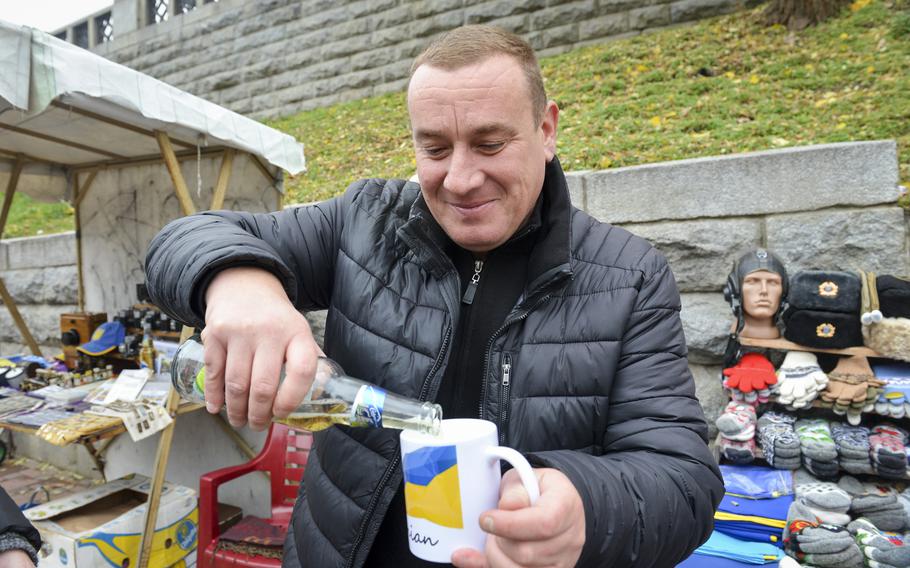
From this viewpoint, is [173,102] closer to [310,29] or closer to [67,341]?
[67,341]

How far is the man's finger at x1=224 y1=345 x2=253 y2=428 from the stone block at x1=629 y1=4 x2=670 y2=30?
8715mm

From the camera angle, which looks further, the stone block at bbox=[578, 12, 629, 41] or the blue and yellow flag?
the stone block at bbox=[578, 12, 629, 41]

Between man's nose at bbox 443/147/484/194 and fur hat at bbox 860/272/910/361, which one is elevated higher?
man's nose at bbox 443/147/484/194

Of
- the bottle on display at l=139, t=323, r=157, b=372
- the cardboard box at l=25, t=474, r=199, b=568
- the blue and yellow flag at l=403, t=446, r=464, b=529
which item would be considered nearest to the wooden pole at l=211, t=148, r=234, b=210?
the bottle on display at l=139, t=323, r=157, b=372

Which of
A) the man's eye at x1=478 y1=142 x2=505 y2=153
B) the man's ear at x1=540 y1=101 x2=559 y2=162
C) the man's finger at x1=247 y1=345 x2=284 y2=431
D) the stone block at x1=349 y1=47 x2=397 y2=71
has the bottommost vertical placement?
the man's finger at x1=247 y1=345 x2=284 y2=431

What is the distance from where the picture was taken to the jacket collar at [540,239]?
1271 millimetres

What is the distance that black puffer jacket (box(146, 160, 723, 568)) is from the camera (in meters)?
1.00

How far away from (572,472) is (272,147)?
3.31 m

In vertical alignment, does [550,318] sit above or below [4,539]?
above

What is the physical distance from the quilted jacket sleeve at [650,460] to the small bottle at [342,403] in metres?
0.21

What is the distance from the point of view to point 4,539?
150 cm

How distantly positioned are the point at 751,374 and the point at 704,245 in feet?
2.94

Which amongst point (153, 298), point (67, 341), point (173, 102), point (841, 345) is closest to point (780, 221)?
point (841, 345)

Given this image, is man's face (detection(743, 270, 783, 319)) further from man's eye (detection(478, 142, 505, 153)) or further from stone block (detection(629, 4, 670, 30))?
stone block (detection(629, 4, 670, 30))
